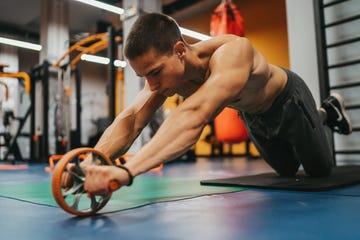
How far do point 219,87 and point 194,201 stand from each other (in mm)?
662

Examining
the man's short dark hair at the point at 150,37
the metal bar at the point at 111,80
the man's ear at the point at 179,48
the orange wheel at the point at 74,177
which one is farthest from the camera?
the metal bar at the point at 111,80

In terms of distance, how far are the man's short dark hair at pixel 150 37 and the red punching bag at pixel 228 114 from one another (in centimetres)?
216

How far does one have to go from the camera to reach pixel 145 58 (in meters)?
1.41

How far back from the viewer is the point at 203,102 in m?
1.38

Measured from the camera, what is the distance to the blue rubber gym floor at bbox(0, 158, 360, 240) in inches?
44.3

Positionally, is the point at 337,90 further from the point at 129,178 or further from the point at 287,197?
the point at 129,178

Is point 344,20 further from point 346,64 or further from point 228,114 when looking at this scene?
point 228,114

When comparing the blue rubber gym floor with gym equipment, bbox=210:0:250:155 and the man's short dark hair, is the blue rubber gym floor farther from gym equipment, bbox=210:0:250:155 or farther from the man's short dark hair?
gym equipment, bbox=210:0:250:155

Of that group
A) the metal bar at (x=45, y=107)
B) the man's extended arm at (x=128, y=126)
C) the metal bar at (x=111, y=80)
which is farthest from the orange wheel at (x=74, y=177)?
the metal bar at (x=45, y=107)

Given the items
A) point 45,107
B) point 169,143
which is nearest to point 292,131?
point 169,143

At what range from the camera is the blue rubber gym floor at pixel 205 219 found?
1.12m

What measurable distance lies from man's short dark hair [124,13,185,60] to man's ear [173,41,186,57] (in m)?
0.02

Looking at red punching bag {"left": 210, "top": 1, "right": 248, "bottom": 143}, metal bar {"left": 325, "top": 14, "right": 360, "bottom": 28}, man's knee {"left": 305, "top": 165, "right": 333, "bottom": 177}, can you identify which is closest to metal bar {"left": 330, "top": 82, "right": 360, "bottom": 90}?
metal bar {"left": 325, "top": 14, "right": 360, "bottom": 28}

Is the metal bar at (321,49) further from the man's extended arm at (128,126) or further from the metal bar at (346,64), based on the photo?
the man's extended arm at (128,126)
